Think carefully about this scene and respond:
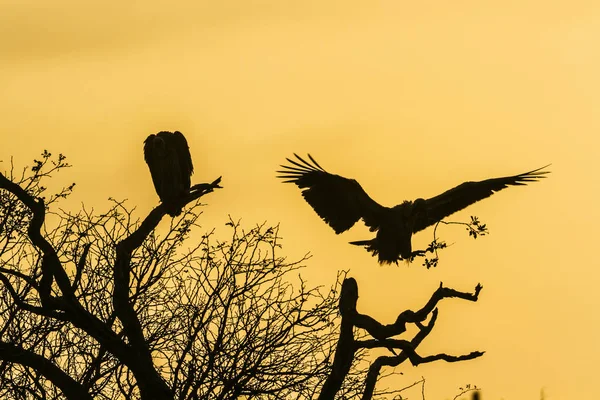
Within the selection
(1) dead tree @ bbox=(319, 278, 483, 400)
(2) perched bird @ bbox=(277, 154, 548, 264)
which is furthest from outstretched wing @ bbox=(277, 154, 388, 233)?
(1) dead tree @ bbox=(319, 278, 483, 400)

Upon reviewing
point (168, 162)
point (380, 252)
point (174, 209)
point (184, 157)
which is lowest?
point (174, 209)

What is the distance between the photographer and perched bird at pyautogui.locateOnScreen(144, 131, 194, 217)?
16.0 meters

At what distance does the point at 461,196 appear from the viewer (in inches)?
606

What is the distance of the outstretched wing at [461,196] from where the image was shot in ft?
Answer: 49.1

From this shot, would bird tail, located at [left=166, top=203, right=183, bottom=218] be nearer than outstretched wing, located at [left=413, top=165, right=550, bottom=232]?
Yes

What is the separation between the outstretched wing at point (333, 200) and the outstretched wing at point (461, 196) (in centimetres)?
55

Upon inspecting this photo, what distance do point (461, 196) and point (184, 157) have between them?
387 cm

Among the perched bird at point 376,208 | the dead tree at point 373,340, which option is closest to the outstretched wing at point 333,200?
the perched bird at point 376,208

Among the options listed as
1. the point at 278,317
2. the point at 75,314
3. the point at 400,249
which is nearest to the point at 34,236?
the point at 75,314

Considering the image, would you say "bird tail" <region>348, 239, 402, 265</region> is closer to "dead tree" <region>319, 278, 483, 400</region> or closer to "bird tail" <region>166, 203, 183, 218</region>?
"bird tail" <region>166, 203, 183, 218</region>

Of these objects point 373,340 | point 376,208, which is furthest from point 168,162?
point 373,340

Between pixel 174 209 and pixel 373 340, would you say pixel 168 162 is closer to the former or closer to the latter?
pixel 174 209

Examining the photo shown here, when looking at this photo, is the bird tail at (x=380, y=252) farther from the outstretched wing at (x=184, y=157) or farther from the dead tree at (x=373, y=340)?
the dead tree at (x=373, y=340)

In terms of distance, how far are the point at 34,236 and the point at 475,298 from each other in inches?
148
